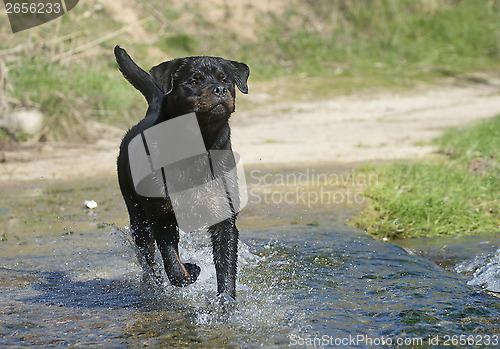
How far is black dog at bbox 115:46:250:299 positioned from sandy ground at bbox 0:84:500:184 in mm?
2699

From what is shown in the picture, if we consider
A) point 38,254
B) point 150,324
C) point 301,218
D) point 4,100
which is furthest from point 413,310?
point 4,100

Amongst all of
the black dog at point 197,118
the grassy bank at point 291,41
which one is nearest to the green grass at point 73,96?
the grassy bank at point 291,41

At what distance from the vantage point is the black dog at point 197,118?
12.1 ft

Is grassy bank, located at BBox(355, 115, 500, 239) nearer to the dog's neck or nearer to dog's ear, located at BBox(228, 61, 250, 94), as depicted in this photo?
dog's ear, located at BBox(228, 61, 250, 94)

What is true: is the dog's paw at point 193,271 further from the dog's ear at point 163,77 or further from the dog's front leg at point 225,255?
the dog's ear at point 163,77

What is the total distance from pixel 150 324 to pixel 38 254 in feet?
5.56

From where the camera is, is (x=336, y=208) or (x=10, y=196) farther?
(x=10, y=196)

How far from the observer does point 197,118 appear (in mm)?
3709

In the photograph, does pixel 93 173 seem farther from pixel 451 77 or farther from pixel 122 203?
pixel 451 77

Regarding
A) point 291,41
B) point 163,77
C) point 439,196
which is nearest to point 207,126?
point 163,77

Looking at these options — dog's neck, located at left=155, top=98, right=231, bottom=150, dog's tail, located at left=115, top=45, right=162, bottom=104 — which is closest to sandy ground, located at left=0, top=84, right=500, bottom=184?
dog's tail, located at left=115, top=45, right=162, bottom=104

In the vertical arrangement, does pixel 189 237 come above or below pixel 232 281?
below

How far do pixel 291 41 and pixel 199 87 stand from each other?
11529 mm

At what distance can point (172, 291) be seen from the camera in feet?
13.7
